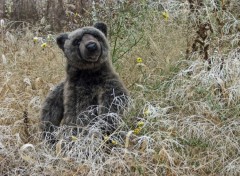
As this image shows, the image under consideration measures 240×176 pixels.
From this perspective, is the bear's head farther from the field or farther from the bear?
the field

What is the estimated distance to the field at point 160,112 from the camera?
3.63 meters

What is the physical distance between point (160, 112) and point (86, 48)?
742 millimetres

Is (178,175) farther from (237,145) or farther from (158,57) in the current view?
(158,57)

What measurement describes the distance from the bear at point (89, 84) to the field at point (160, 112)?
13cm

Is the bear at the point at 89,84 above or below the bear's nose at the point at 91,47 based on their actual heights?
below

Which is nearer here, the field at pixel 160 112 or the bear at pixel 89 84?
the field at pixel 160 112

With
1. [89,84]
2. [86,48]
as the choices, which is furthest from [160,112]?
[86,48]

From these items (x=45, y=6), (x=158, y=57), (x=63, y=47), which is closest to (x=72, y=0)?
(x=45, y=6)

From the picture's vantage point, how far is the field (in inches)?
143

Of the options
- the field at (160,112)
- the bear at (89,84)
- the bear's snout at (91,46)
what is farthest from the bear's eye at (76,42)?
the field at (160,112)

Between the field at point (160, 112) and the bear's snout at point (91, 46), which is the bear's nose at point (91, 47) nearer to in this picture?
the bear's snout at point (91, 46)

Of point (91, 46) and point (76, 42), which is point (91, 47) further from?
point (76, 42)

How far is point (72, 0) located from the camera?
9.06 m

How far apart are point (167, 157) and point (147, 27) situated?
277 centimetres
